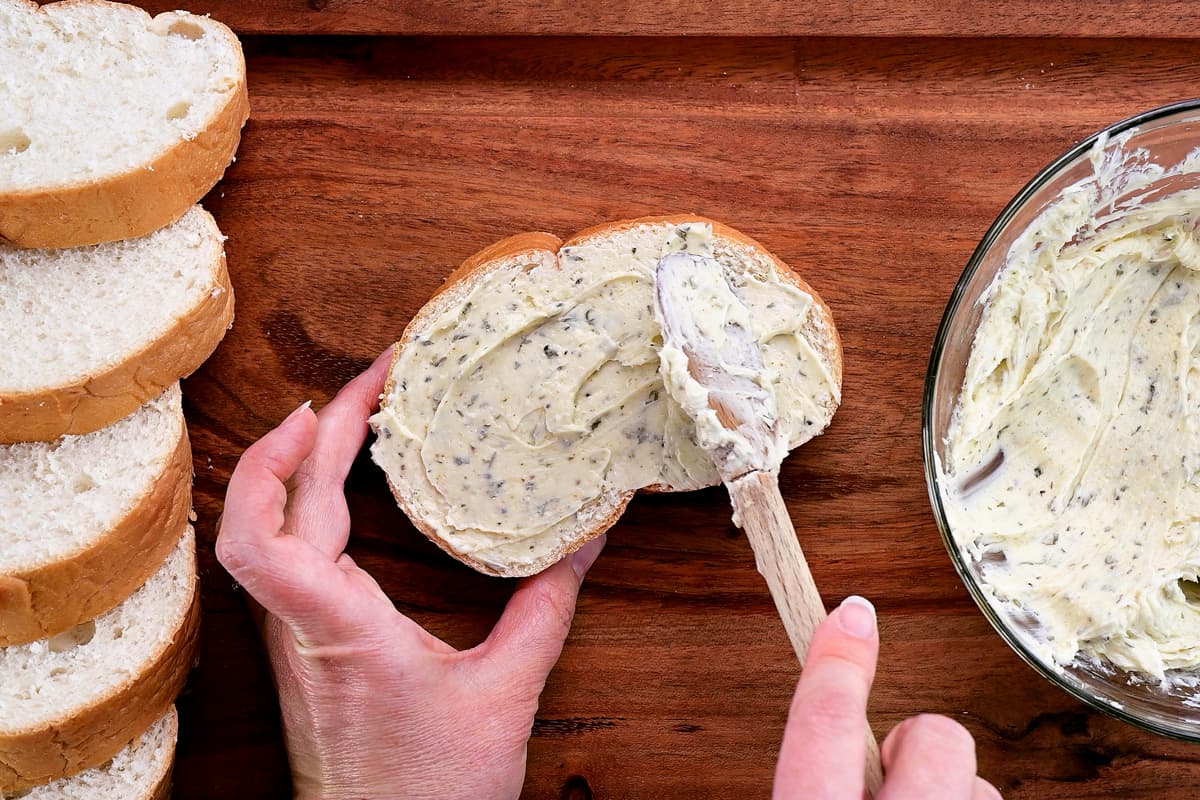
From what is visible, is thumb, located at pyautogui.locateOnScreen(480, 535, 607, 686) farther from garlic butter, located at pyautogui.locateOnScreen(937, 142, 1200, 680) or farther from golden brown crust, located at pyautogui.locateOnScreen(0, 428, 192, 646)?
garlic butter, located at pyautogui.locateOnScreen(937, 142, 1200, 680)

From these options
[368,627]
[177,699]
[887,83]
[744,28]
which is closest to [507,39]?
[744,28]

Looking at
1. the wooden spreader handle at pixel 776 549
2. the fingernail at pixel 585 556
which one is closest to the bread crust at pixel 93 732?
the fingernail at pixel 585 556

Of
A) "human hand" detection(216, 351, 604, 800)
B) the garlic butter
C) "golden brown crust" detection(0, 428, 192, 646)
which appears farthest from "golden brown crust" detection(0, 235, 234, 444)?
the garlic butter

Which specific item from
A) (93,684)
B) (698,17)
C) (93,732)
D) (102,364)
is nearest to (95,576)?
(93,684)

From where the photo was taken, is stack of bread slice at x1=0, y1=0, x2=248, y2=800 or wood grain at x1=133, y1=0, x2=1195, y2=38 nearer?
stack of bread slice at x1=0, y1=0, x2=248, y2=800

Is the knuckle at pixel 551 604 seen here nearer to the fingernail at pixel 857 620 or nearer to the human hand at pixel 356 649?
the human hand at pixel 356 649

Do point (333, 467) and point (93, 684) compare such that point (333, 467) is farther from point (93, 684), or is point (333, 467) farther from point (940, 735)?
point (940, 735)
